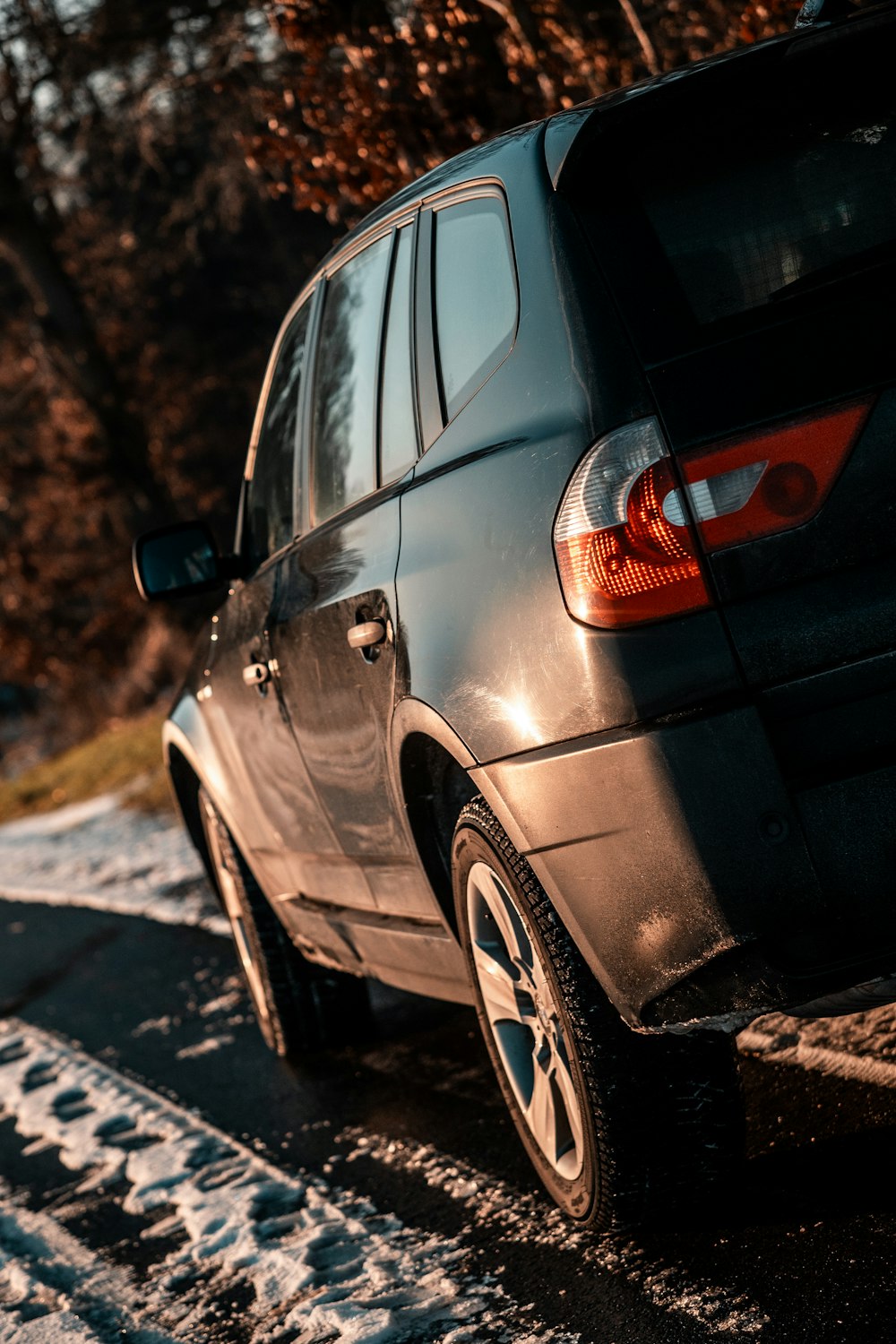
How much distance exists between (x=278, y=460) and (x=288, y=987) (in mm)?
1780

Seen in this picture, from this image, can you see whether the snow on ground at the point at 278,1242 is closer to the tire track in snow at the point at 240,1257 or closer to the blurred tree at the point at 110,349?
the tire track in snow at the point at 240,1257

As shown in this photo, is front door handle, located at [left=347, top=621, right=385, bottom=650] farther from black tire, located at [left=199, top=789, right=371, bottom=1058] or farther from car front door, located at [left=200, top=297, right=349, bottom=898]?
black tire, located at [left=199, top=789, right=371, bottom=1058]

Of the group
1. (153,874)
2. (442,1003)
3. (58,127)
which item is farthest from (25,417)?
(442,1003)

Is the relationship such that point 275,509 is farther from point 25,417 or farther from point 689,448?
point 25,417

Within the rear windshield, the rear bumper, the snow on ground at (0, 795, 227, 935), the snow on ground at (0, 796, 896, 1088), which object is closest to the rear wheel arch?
the rear bumper

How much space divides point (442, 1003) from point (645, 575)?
3.30 meters

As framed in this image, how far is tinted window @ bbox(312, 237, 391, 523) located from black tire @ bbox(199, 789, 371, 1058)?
1.71 metres

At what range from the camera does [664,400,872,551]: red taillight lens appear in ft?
8.48

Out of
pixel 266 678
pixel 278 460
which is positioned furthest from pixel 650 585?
pixel 278 460

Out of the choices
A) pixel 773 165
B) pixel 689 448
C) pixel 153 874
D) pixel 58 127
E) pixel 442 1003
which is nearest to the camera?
pixel 689 448

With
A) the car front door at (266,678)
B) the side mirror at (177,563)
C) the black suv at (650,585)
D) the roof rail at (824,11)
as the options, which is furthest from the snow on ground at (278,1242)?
the roof rail at (824,11)

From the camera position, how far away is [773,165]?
2.83 meters

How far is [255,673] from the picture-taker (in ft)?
14.9

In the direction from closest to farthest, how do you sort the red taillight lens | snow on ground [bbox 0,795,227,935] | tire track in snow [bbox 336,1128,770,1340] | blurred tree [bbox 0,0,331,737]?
the red taillight lens, tire track in snow [bbox 336,1128,770,1340], snow on ground [bbox 0,795,227,935], blurred tree [bbox 0,0,331,737]
